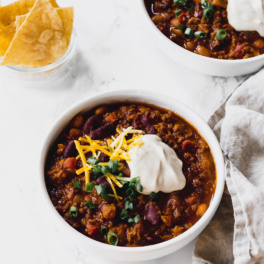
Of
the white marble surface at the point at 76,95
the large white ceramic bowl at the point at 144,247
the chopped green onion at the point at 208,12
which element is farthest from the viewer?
the chopped green onion at the point at 208,12

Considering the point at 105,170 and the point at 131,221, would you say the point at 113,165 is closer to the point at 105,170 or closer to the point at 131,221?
the point at 105,170

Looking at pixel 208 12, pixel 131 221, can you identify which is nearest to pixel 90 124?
pixel 131 221

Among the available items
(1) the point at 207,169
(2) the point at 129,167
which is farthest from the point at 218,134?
(2) the point at 129,167

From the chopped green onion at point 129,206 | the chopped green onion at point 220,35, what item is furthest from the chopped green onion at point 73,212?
the chopped green onion at point 220,35

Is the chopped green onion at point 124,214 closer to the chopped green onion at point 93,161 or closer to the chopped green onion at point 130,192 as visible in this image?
the chopped green onion at point 130,192

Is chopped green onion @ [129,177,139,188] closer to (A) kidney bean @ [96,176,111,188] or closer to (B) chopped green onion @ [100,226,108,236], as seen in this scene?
(A) kidney bean @ [96,176,111,188]

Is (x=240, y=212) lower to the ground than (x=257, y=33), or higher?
lower

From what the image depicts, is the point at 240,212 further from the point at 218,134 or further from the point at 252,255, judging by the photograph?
the point at 218,134
